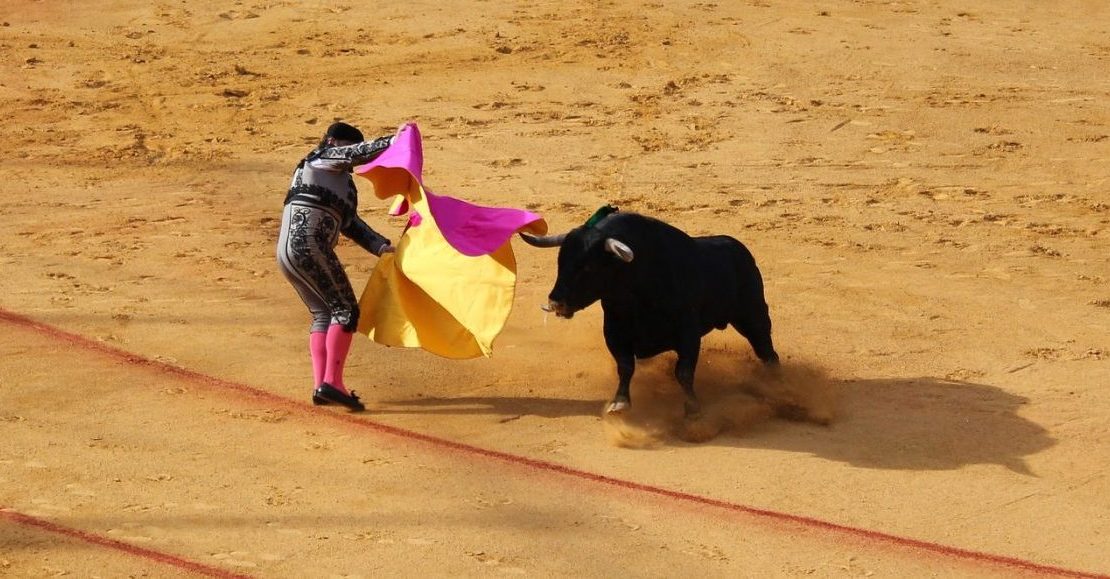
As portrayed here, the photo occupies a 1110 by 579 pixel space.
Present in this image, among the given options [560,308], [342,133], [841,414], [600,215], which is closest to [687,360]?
[560,308]

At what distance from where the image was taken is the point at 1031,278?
32.3ft

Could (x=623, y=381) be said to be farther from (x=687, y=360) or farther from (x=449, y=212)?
(x=449, y=212)

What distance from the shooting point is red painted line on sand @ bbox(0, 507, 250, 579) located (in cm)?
605

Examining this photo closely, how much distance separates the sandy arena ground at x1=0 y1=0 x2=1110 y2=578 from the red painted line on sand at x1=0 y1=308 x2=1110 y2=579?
2 centimetres

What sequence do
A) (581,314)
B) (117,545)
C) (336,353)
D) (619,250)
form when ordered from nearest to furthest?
(117,545)
(619,250)
(336,353)
(581,314)

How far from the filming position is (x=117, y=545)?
20.5ft

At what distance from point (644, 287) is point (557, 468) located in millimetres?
875

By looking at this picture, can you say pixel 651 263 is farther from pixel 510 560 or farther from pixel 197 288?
pixel 197 288

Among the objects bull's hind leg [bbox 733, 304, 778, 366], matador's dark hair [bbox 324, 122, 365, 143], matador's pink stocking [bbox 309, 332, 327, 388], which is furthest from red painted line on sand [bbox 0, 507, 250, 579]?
bull's hind leg [bbox 733, 304, 778, 366]

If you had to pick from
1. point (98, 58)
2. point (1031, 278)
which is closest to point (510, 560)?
point (1031, 278)

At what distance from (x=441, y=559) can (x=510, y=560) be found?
0.85 feet

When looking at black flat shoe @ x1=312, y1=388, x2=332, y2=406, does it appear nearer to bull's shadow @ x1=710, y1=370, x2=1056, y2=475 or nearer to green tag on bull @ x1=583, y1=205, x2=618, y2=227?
green tag on bull @ x1=583, y1=205, x2=618, y2=227

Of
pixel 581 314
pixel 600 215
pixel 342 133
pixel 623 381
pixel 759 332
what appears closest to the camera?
pixel 600 215

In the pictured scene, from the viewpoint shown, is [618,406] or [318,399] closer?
[618,406]
